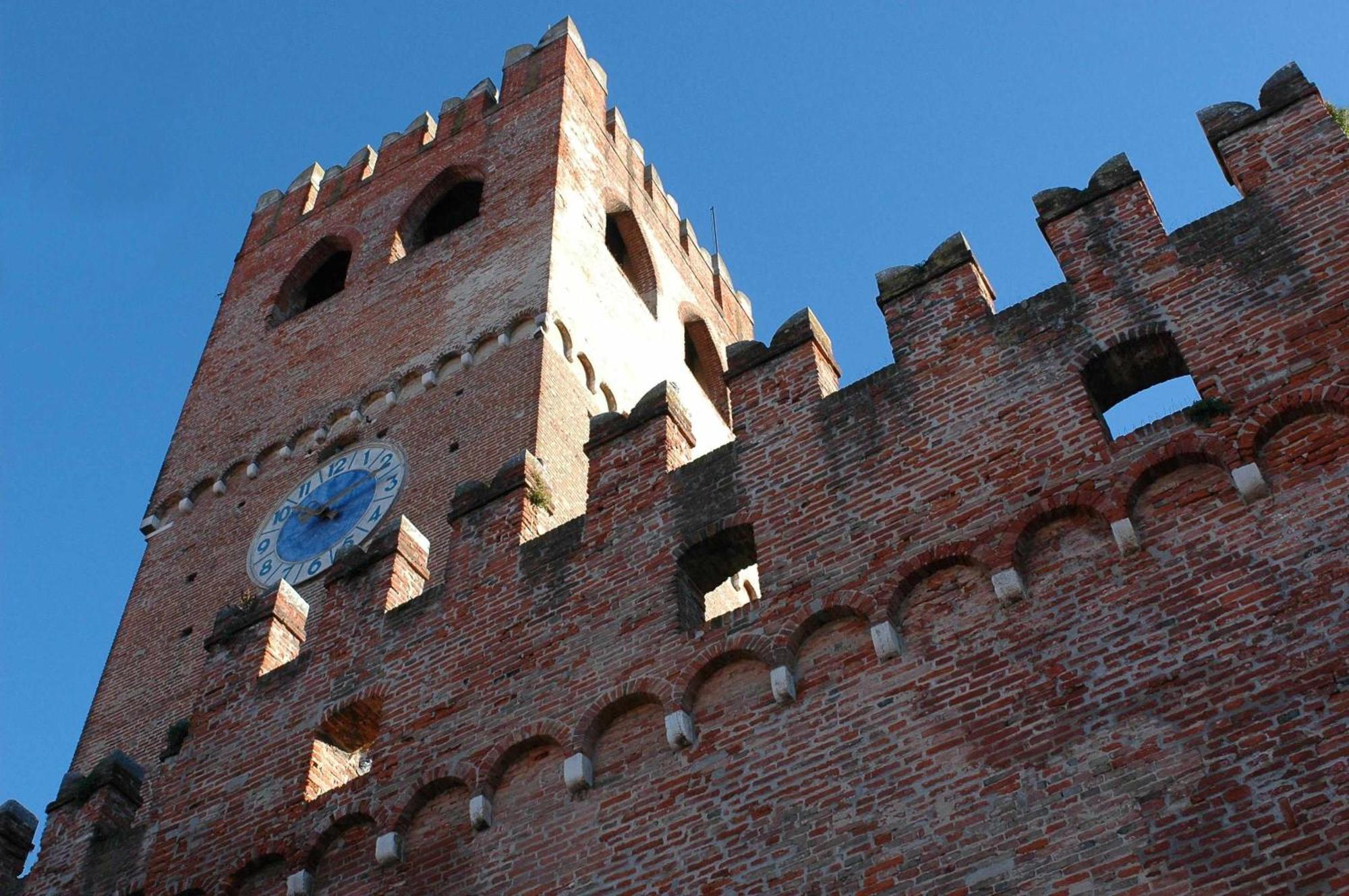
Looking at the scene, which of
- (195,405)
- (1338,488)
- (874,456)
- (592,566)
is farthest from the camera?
(195,405)

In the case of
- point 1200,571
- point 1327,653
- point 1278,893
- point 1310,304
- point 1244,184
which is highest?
point 1244,184

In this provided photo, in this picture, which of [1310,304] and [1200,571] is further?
[1310,304]

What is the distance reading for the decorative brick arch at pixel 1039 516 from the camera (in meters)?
9.99

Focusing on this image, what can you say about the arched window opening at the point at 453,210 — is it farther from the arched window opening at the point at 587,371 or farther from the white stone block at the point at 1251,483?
the white stone block at the point at 1251,483

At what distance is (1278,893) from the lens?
7.80 metres

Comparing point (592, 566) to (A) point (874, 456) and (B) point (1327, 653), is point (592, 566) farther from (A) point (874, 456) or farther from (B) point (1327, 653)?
(B) point (1327, 653)

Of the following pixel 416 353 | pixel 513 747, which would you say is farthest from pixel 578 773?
pixel 416 353

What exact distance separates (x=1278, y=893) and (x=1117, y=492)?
9.33 feet

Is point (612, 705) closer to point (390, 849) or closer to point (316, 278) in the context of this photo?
point (390, 849)

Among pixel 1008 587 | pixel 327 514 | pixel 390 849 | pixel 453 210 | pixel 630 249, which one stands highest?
pixel 453 210

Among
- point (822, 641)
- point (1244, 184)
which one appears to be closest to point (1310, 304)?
point (1244, 184)

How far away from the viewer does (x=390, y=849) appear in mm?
11070

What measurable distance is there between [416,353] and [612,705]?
13592mm

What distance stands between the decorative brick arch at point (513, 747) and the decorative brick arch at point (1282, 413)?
478cm
